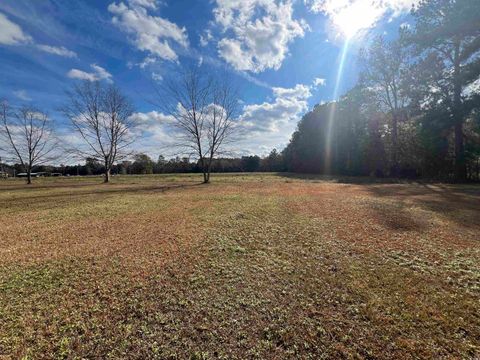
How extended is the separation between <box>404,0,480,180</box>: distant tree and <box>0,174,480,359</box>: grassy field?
1470 centimetres

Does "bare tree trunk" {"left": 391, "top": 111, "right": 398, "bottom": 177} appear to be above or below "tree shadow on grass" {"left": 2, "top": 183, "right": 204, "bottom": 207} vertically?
above

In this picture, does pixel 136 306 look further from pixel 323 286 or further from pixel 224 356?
pixel 323 286

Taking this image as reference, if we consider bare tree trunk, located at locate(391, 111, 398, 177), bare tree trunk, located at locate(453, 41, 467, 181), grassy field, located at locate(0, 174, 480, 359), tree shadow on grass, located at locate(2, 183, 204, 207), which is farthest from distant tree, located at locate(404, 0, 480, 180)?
tree shadow on grass, located at locate(2, 183, 204, 207)

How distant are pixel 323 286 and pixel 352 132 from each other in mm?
35483

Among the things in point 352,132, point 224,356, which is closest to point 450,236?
point 224,356

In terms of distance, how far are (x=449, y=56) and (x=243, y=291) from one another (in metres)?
23.6

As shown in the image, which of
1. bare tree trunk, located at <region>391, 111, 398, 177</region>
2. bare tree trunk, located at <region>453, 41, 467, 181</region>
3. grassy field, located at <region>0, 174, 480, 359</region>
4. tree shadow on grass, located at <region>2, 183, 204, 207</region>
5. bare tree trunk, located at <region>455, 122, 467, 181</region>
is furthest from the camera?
bare tree trunk, located at <region>391, 111, 398, 177</region>

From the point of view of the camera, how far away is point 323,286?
3328 mm

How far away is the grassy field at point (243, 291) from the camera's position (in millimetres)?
2291

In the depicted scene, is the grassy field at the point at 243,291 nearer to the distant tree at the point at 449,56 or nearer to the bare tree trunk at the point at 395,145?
the distant tree at the point at 449,56

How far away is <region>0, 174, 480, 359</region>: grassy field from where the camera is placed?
7.52 ft

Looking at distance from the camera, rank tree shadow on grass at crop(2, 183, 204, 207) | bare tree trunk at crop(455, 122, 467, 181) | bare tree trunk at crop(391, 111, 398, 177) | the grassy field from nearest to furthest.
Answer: the grassy field → tree shadow on grass at crop(2, 183, 204, 207) → bare tree trunk at crop(455, 122, 467, 181) → bare tree trunk at crop(391, 111, 398, 177)

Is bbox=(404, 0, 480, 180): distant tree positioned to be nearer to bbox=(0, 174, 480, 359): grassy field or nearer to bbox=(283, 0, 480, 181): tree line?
bbox=(283, 0, 480, 181): tree line

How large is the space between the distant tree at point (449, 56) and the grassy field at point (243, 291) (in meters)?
14.7
